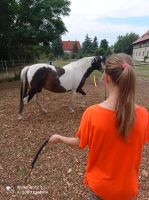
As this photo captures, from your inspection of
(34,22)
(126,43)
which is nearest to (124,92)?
(34,22)

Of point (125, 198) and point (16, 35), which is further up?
point (16, 35)

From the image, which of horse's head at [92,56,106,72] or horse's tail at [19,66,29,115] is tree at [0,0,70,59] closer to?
horse's head at [92,56,106,72]

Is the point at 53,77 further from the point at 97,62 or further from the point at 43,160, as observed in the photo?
the point at 43,160

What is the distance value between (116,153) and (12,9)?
15953 mm

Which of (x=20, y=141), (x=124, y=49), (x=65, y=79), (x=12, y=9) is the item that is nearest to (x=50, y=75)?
(x=65, y=79)

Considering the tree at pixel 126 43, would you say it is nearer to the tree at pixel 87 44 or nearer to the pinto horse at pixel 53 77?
the tree at pixel 87 44

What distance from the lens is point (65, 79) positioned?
25.3ft

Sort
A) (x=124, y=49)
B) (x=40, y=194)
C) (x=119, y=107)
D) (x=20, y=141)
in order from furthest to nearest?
(x=124, y=49) → (x=20, y=141) → (x=40, y=194) → (x=119, y=107)

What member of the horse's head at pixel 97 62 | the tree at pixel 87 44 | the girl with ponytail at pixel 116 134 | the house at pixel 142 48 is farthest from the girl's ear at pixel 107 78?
the tree at pixel 87 44

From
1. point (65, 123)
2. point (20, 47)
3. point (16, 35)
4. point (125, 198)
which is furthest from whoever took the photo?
point (20, 47)

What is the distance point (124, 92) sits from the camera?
5.96 feet

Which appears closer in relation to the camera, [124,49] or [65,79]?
[65,79]

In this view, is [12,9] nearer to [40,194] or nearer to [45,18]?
[45,18]

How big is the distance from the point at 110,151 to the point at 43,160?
3.15 m
